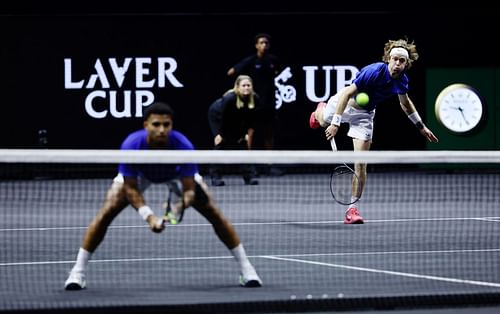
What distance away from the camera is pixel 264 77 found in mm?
18109

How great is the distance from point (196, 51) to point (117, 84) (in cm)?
109

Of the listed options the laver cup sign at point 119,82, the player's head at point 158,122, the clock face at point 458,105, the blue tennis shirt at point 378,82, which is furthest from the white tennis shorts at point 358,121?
the clock face at point 458,105

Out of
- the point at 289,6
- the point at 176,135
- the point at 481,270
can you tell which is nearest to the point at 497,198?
the point at 289,6

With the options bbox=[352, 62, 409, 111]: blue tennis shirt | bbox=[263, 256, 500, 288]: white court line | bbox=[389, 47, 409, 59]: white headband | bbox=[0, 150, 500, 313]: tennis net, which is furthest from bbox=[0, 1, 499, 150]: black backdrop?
bbox=[263, 256, 500, 288]: white court line

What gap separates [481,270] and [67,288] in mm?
2553

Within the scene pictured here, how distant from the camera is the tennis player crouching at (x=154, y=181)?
7527 millimetres

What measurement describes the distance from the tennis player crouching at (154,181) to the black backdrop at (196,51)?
10.5 meters

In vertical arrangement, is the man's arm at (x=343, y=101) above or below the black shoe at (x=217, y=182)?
above

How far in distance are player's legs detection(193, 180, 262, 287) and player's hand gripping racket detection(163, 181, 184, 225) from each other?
0.12 m

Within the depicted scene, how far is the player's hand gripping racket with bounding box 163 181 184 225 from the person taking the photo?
7.20 m

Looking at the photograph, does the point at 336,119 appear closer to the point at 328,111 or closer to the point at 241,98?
the point at 328,111

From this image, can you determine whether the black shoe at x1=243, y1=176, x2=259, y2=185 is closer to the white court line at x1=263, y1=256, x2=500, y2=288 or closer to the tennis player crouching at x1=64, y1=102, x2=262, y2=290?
the white court line at x1=263, y1=256, x2=500, y2=288

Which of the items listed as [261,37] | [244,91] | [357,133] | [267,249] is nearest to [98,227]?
[267,249]

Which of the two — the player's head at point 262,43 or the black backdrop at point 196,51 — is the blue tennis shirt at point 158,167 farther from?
the black backdrop at point 196,51
